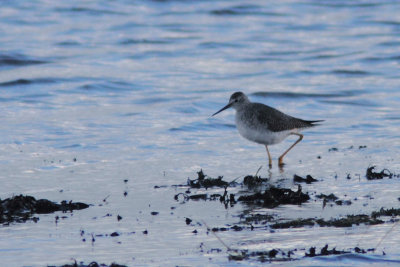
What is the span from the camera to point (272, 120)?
1004 cm

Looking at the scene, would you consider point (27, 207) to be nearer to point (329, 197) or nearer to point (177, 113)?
point (329, 197)

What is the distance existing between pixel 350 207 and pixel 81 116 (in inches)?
253

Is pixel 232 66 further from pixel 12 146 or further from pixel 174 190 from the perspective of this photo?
pixel 174 190

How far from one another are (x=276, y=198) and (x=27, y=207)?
2.37 m

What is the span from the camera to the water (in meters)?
6.34

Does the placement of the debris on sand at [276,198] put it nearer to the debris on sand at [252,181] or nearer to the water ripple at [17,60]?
the debris on sand at [252,181]

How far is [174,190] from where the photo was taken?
822 centimetres

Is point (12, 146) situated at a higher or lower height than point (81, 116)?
lower

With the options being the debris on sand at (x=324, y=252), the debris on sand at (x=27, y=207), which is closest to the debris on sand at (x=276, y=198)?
the debris on sand at (x=27, y=207)

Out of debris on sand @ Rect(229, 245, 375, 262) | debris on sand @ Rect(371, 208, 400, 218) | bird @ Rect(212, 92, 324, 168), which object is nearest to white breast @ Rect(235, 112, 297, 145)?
bird @ Rect(212, 92, 324, 168)

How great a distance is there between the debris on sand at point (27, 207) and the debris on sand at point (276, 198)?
1620 millimetres

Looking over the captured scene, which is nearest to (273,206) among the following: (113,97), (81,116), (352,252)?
(352,252)

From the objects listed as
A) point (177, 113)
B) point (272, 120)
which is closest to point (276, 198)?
point (272, 120)

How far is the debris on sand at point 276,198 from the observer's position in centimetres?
757
